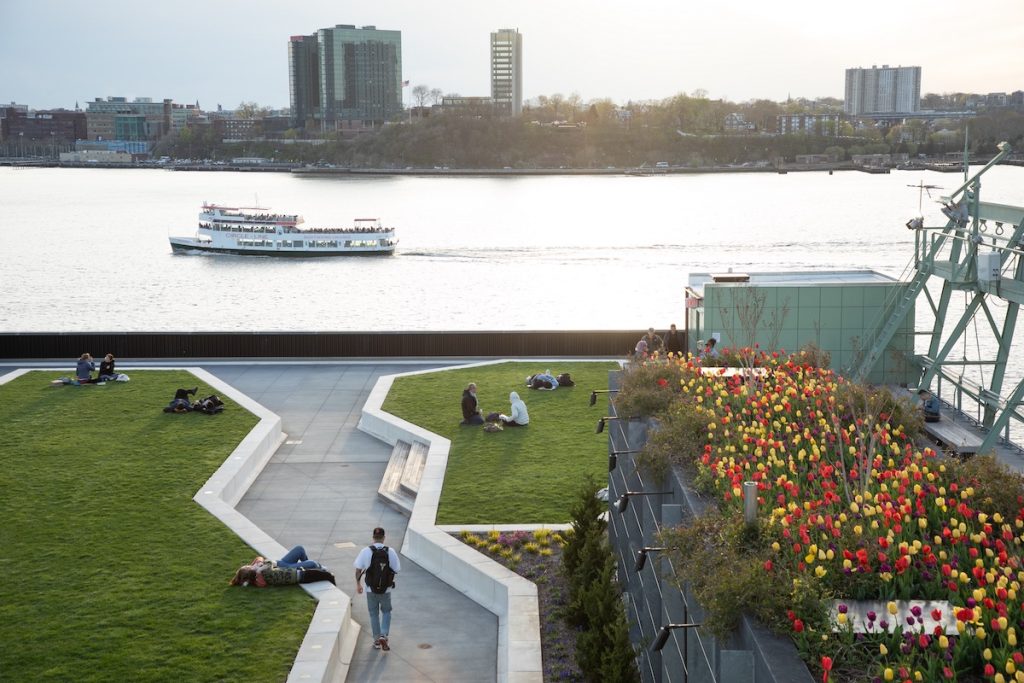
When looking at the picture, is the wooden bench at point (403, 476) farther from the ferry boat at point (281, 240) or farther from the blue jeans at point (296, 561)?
the ferry boat at point (281, 240)

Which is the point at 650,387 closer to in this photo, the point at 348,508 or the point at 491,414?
the point at 348,508

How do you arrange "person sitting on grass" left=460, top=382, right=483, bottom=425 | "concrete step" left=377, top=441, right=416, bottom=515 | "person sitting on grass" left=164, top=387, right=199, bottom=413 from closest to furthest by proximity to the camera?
"concrete step" left=377, top=441, right=416, bottom=515 < "person sitting on grass" left=460, top=382, right=483, bottom=425 < "person sitting on grass" left=164, top=387, right=199, bottom=413

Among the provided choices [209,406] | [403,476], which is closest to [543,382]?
[403,476]

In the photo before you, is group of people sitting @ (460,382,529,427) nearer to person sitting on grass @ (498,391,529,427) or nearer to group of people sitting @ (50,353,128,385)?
person sitting on grass @ (498,391,529,427)

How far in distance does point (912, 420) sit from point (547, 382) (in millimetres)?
12424

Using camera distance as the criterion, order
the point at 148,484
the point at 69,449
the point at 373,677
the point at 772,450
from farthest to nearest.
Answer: the point at 69,449, the point at 148,484, the point at 373,677, the point at 772,450

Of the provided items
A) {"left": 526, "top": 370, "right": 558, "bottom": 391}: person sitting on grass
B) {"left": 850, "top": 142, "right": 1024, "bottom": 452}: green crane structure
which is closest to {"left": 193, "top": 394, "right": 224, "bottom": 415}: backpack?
{"left": 526, "top": 370, "right": 558, "bottom": 391}: person sitting on grass

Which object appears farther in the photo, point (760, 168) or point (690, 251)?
point (760, 168)

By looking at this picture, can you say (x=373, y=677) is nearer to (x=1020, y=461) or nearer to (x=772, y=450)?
(x=772, y=450)

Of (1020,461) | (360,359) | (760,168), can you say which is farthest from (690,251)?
(760,168)

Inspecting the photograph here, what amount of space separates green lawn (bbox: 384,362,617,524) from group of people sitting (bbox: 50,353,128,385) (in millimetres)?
6271

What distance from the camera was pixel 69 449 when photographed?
773 inches

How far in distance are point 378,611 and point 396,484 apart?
6169mm

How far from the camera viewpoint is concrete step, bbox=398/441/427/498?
59.6 ft
